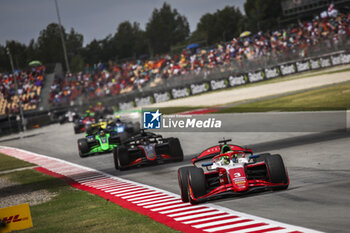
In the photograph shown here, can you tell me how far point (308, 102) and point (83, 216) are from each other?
21475 millimetres

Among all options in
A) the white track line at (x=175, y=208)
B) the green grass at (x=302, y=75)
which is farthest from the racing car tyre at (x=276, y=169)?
the green grass at (x=302, y=75)

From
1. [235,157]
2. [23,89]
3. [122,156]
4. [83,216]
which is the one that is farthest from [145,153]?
[23,89]

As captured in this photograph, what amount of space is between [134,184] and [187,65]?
135 ft

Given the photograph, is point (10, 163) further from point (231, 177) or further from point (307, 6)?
point (307, 6)

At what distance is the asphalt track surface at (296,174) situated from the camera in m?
8.66

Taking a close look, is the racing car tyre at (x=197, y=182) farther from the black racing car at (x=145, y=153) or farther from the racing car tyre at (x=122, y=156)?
the racing car tyre at (x=122, y=156)

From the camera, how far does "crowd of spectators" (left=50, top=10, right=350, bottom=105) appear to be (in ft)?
151

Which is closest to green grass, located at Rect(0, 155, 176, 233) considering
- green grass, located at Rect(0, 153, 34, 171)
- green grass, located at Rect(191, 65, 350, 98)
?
green grass, located at Rect(0, 153, 34, 171)

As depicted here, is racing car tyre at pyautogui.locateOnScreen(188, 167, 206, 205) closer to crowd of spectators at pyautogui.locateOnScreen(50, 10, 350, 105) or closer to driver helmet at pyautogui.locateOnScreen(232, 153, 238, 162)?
driver helmet at pyautogui.locateOnScreen(232, 153, 238, 162)

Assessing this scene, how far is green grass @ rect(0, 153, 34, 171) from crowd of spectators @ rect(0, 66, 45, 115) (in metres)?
28.6

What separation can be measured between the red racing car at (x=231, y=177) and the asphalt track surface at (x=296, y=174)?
0.29 m

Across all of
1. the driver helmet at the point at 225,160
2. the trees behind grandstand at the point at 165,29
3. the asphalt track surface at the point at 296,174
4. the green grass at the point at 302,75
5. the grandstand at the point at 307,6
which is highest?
the trees behind grandstand at the point at 165,29

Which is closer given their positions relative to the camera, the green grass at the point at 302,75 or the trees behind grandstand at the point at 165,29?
the green grass at the point at 302,75

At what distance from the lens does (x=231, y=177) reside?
10.1 metres
